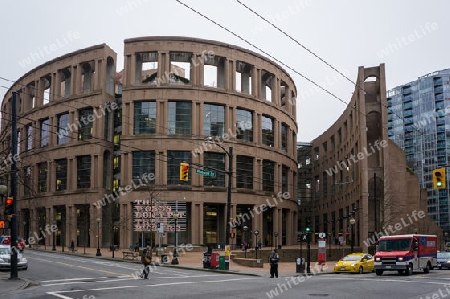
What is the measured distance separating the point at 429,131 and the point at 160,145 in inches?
4061

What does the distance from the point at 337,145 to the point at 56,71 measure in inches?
1900

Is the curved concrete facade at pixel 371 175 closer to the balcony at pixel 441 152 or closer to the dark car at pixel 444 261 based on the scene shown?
the dark car at pixel 444 261

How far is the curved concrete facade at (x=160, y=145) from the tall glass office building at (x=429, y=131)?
7527 centimetres

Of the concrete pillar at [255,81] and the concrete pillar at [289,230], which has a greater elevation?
the concrete pillar at [255,81]

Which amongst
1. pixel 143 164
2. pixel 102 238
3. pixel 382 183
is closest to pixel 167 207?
pixel 143 164

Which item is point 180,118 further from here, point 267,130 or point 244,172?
point 267,130

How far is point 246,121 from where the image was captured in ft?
236

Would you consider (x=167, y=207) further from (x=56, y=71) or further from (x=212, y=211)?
(x=56, y=71)

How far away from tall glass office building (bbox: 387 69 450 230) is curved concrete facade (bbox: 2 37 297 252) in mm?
75265

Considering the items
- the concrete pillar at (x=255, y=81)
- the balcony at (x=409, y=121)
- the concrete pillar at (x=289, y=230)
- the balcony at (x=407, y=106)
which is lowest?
the concrete pillar at (x=289, y=230)

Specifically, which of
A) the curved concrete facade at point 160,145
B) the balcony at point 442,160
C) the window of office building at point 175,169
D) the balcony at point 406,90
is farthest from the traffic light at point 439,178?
the balcony at point 406,90

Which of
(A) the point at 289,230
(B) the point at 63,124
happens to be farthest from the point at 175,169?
(A) the point at 289,230

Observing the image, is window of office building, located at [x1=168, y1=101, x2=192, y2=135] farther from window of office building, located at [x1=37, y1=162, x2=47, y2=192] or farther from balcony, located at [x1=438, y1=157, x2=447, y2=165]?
balcony, located at [x1=438, y1=157, x2=447, y2=165]

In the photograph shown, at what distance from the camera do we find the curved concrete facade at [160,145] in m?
65.9
